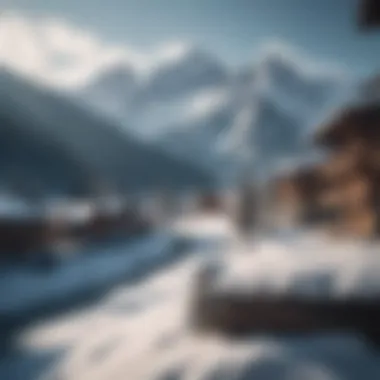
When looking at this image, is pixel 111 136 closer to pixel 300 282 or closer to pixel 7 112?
pixel 7 112

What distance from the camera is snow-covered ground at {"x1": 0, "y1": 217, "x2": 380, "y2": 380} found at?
59.1 inches

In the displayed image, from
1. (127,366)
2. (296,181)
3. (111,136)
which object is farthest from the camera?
(111,136)

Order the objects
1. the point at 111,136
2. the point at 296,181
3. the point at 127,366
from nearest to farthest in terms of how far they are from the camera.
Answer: the point at 127,366
the point at 296,181
the point at 111,136

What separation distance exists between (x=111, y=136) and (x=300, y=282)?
101 centimetres

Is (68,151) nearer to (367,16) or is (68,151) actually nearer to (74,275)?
(74,275)

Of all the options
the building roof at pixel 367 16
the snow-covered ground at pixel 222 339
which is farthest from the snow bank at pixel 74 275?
the building roof at pixel 367 16

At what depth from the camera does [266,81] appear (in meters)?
1.82

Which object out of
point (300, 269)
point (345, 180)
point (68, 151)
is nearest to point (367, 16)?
point (345, 180)

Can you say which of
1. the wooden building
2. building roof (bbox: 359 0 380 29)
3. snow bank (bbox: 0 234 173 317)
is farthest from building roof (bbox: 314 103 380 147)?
snow bank (bbox: 0 234 173 317)

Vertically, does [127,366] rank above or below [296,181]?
below

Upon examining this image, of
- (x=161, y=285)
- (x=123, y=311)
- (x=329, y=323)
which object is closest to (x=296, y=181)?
(x=329, y=323)

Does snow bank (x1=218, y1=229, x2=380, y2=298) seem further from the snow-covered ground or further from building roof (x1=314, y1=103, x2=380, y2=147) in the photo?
building roof (x1=314, y1=103, x2=380, y2=147)

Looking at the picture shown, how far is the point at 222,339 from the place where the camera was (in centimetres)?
167

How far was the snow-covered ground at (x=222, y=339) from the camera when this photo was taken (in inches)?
59.1
